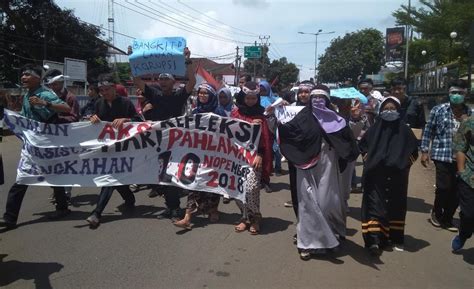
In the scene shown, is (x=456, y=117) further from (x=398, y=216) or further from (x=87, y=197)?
(x=87, y=197)

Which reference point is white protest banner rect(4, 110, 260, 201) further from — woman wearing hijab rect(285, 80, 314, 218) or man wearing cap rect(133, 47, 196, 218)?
woman wearing hijab rect(285, 80, 314, 218)

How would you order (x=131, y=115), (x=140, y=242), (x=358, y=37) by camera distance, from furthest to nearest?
(x=358, y=37) → (x=131, y=115) → (x=140, y=242)

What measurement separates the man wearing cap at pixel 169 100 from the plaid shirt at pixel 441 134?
3111 mm

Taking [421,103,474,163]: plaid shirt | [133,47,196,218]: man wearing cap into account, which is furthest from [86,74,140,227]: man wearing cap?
[421,103,474,163]: plaid shirt

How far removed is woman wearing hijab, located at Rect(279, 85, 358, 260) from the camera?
4727 mm

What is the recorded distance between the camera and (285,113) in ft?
17.1

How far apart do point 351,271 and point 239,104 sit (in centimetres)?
242

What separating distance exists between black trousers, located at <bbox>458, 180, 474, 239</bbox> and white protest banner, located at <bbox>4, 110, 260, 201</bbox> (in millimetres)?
2455

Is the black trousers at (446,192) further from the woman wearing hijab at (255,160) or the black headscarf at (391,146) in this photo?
the woman wearing hijab at (255,160)

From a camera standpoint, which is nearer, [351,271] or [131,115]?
[351,271]

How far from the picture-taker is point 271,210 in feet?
21.9

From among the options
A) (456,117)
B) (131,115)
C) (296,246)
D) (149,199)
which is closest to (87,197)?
(149,199)

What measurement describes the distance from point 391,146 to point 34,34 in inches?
1480

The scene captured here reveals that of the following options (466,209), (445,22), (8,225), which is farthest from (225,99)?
(445,22)
